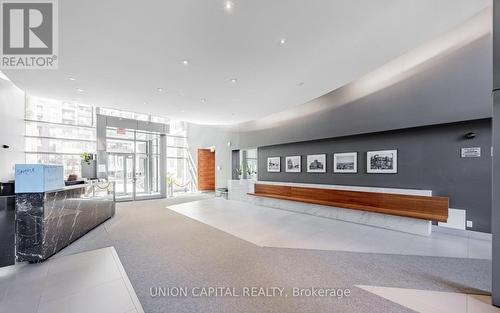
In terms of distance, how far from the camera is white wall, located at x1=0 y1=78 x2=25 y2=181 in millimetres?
6195

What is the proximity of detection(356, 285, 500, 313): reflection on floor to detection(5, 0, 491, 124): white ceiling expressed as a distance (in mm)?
→ 3414

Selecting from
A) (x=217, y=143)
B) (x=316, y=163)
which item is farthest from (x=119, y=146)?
(x=316, y=163)

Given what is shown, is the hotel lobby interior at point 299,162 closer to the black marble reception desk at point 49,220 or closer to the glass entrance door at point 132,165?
the black marble reception desk at point 49,220

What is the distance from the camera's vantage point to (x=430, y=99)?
13.7 feet

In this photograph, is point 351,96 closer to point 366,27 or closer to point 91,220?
point 366,27

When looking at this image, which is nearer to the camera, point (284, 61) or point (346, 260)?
point (346, 260)

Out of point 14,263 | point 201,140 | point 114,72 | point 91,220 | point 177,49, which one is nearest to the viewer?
point 14,263

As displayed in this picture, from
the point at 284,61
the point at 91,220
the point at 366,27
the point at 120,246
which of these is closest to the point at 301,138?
the point at 284,61

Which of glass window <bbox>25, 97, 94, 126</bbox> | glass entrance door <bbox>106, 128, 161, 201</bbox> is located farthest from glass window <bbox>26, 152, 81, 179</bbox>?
glass window <bbox>25, 97, 94, 126</bbox>

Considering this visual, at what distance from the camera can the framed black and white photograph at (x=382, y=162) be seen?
506 centimetres

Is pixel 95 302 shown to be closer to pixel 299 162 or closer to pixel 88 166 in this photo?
pixel 88 166

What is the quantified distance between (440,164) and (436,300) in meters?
3.46

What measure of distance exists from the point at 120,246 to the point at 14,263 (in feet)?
4.45

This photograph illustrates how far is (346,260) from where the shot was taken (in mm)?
3068
